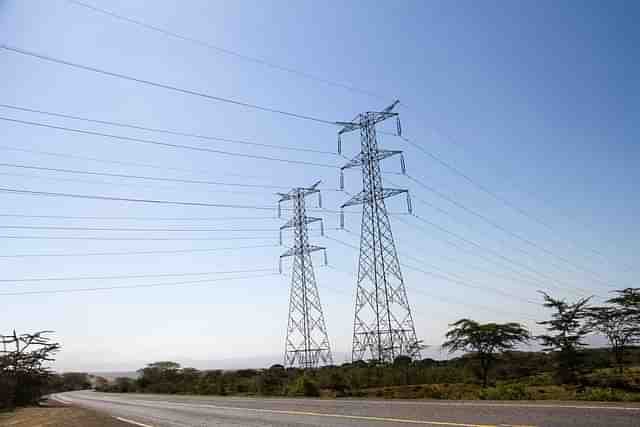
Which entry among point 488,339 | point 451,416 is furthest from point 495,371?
point 451,416

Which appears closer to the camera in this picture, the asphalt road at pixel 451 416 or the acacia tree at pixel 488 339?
the asphalt road at pixel 451 416

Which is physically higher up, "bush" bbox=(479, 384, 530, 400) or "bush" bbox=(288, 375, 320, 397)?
"bush" bbox=(479, 384, 530, 400)

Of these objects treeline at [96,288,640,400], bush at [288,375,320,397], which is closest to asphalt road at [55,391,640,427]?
treeline at [96,288,640,400]

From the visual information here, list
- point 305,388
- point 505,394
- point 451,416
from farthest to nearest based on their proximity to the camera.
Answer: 1. point 305,388
2. point 505,394
3. point 451,416

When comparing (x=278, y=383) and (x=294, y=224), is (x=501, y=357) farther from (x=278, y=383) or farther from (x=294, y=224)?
(x=294, y=224)

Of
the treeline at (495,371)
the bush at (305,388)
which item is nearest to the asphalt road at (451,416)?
the treeline at (495,371)

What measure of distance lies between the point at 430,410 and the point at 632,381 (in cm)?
1437

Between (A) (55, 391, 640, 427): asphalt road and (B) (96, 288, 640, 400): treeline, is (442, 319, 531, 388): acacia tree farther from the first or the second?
(A) (55, 391, 640, 427): asphalt road

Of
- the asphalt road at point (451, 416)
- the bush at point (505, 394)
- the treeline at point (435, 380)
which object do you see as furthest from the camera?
the treeline at point (435, 380)

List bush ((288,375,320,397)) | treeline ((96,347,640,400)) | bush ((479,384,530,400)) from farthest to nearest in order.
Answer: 1. bush ((288,375,320,397))
2. treeline ((96,347,640,400))
3. bush ((479,384,530,400))

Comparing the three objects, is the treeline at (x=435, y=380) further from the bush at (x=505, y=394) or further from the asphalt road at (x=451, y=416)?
the asphalt road at (x=451, y=416)

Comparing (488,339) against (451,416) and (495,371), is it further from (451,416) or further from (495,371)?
(451,416)

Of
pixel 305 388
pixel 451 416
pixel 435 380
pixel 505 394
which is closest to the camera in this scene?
pixel 451 416

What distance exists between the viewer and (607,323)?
41906mm
